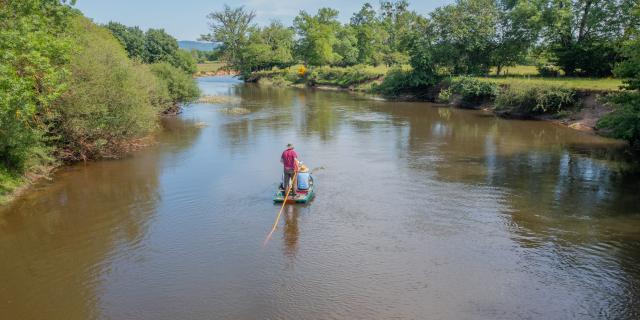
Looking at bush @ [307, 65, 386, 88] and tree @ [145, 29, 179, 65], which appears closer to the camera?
tree @ [145, 29, 179, 65]

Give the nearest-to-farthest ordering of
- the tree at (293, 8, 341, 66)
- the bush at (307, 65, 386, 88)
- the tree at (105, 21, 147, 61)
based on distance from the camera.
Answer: the tree at (105, 21, 147, 61) < the bush at (307, 65, 386, 88) < the tree at (293, 8, 341, 66)

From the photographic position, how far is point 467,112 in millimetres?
47406

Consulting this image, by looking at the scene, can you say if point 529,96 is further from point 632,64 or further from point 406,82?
point 406,82

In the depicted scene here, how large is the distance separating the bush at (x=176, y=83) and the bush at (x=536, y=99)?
2864 centimetres

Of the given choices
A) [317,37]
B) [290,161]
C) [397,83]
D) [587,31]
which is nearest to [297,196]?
[290,161]

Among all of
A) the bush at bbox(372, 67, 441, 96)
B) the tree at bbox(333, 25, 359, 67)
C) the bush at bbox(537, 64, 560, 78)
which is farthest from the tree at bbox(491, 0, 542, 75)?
the tree at bbox(333, 25, 359, 67)

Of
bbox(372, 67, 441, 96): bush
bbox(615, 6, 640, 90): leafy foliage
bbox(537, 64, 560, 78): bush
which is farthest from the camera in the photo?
bbox(372, 67, 441, 96): bush

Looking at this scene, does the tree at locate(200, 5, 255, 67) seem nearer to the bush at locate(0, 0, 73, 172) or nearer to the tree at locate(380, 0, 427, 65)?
the tree at locate(380, 0, 427, 65)

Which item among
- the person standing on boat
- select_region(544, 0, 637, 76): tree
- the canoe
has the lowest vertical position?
the canoe

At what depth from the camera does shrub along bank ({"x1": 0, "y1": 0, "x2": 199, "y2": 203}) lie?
1773 centimetres

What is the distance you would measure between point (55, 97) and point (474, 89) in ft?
132

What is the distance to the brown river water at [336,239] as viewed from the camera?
1130 cm

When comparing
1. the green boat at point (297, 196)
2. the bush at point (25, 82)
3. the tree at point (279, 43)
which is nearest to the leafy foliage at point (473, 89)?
the green boat at point (297, 196)

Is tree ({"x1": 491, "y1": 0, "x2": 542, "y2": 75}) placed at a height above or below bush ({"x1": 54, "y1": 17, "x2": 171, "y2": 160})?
above
